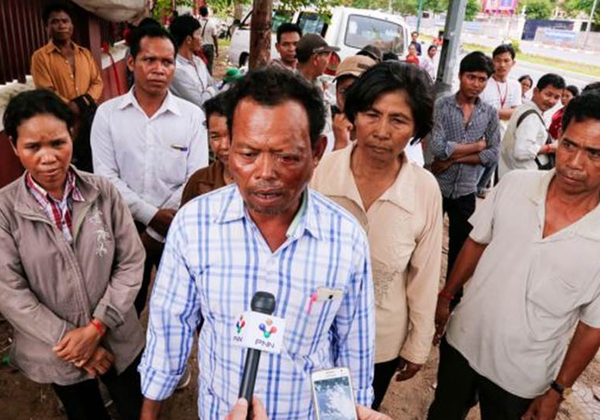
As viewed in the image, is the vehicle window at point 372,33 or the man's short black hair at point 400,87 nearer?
the man's short black hair at point 400,87

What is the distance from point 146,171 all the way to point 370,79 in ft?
4.75

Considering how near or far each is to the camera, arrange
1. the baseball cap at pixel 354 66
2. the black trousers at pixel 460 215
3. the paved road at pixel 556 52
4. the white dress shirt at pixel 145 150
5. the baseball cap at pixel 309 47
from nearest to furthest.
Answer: the white dress shirt at pixel 145 150 < the baseball cap at pixel 354 66 < the black trousers at pixel 460 215 < the baseball cap at pixel 309 47 < the paved road at pixel 556 52

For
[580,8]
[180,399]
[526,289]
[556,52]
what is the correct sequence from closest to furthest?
[526,289]
[180,399]
[556,52]
[580,8]

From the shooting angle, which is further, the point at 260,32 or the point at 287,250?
the point at 260,32

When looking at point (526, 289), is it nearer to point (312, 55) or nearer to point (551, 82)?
point (312, 55)

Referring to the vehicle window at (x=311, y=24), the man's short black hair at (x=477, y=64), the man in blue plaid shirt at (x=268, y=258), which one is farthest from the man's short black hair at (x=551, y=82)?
the vehicle window at (x=311, y=24)

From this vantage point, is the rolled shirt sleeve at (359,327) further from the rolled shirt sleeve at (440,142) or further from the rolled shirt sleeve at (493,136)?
the rolled shirt sleeve at (493,136)

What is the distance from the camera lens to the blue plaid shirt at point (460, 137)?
3605 millimetres

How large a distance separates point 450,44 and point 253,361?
16.3 feet

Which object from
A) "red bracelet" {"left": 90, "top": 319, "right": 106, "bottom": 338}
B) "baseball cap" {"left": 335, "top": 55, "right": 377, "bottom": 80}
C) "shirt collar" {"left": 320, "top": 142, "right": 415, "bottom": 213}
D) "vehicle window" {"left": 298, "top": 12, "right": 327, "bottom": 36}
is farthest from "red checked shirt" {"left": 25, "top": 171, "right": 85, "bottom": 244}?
"vehicle window" {"left": 298, "top": 12, "right": 327, "bottom": 36}

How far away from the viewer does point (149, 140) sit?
8.59ft

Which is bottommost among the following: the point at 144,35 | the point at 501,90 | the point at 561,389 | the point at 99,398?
the point at 99,398

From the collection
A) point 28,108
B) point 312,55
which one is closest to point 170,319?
point 28,108

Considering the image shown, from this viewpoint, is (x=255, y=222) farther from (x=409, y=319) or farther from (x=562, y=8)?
(x=562, y=8)
